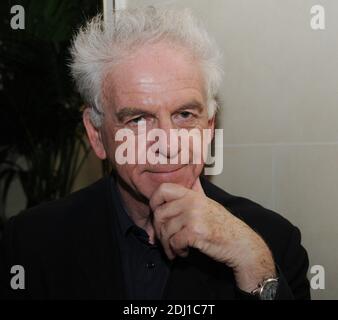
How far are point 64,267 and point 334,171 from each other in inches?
21.9

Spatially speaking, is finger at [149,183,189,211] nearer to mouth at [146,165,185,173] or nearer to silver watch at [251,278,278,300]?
mouth at [146,165,185,173]

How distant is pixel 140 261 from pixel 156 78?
378mm

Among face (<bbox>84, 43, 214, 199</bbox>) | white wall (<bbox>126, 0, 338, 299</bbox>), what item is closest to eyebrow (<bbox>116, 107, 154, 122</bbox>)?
face (<bbox>84, 43, 214, 199</bbox>)

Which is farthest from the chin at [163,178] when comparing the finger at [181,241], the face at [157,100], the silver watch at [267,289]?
the silver watch at [267,289]

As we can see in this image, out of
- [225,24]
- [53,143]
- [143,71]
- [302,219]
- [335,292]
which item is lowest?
[335,292]

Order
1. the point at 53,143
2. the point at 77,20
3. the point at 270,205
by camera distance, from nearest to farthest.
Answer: the point at 270,205 → the point at 77,20 → the point at 53,143

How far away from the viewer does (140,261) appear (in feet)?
3.05

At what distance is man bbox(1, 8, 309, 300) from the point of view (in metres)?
0.80

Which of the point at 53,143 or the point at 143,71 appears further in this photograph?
the point at 53,143

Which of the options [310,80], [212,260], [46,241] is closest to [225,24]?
[310,80]

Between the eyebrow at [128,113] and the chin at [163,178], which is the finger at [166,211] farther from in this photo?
the eyebrow at [128,113]

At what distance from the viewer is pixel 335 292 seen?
33.3 inches

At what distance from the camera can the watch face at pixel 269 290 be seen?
78 centimetres

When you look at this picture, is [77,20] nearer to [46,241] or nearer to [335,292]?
[46,241]
